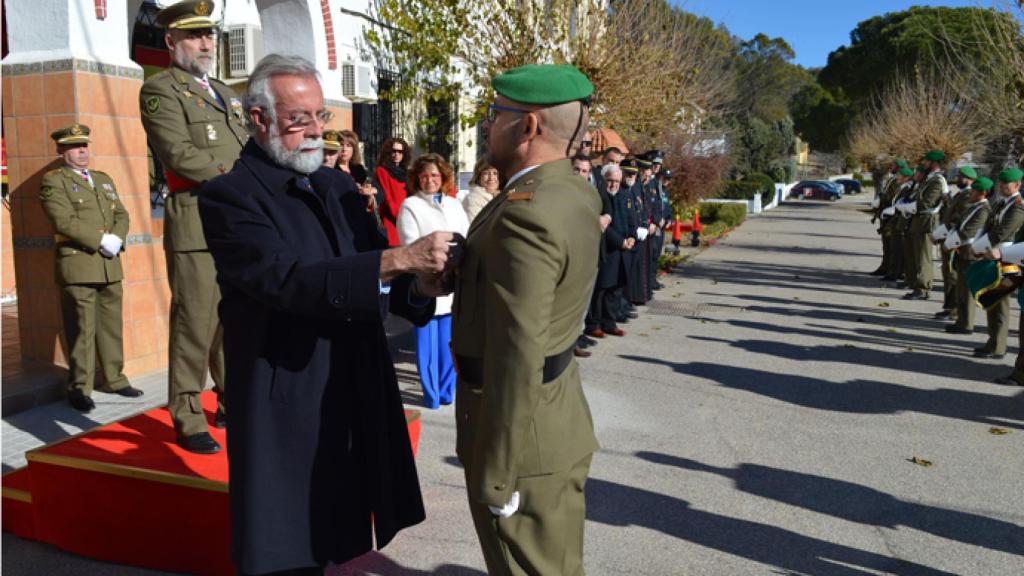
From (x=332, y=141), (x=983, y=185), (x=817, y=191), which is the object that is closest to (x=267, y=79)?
(x=332, y=141)

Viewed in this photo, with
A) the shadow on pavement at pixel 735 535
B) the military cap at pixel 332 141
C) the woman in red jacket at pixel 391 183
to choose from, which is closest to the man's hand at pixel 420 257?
the shadow on pavement at pixel 735 535

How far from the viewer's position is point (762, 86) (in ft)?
213

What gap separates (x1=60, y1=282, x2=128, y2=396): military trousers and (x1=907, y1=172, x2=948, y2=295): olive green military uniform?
37.4 feet

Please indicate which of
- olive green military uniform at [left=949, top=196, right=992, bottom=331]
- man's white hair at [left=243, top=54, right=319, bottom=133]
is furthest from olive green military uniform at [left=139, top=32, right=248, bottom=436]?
olive green military uniform at [left=949, top=196, right=992, bottom=331]

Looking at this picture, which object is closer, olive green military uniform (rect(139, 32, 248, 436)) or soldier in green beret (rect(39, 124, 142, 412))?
olive green military uniform (rect(139, 32, 248, 436))

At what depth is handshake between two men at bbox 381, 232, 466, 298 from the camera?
2158 millimetres

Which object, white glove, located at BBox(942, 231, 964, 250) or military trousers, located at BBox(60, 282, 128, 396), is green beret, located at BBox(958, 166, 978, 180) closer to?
white glove, located at BBox(942, 231, 964, 250)

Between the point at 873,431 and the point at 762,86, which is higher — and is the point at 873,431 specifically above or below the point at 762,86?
below

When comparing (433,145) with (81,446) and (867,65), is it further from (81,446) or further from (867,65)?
(867,65)

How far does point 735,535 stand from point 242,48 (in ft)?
25.9

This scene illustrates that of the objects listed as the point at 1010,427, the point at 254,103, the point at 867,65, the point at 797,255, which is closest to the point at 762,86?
the point at 867,65

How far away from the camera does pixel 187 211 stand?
3922 millimetres

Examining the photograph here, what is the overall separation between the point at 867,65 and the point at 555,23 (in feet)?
→ 138

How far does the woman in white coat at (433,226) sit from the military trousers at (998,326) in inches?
229
